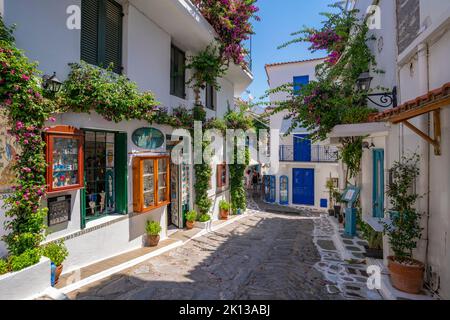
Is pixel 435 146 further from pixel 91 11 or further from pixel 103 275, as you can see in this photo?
pixel 91 11

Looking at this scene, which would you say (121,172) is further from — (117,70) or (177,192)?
(177,192)

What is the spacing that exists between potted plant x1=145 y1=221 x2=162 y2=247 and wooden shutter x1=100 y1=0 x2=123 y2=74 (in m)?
4.46

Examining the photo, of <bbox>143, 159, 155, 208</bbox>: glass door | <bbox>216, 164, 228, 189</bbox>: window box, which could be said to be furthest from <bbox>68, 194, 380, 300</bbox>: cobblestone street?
<bbox>216, 164, 228, 189</bbox>: window box

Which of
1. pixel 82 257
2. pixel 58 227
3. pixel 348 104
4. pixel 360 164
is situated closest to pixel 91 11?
pixel 58 227

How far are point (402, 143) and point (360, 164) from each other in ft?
12.8

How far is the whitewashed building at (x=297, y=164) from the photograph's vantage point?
18312mm

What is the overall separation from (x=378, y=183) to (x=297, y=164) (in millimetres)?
11317

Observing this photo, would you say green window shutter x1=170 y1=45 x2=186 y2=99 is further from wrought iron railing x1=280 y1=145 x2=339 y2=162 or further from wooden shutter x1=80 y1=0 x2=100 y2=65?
wrought iron railing x1=280 y1=145 x2=339 y2=162

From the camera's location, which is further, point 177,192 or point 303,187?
point 303,187

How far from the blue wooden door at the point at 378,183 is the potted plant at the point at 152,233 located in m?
6.77

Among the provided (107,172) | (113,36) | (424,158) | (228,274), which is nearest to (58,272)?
(107,172)

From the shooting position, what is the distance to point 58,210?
16.4 ft

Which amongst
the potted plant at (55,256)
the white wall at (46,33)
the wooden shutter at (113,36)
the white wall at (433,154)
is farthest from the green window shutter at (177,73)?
the white wall at (433,154)

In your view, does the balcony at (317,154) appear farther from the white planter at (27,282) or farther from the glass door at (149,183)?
the white planter at (27,282)
